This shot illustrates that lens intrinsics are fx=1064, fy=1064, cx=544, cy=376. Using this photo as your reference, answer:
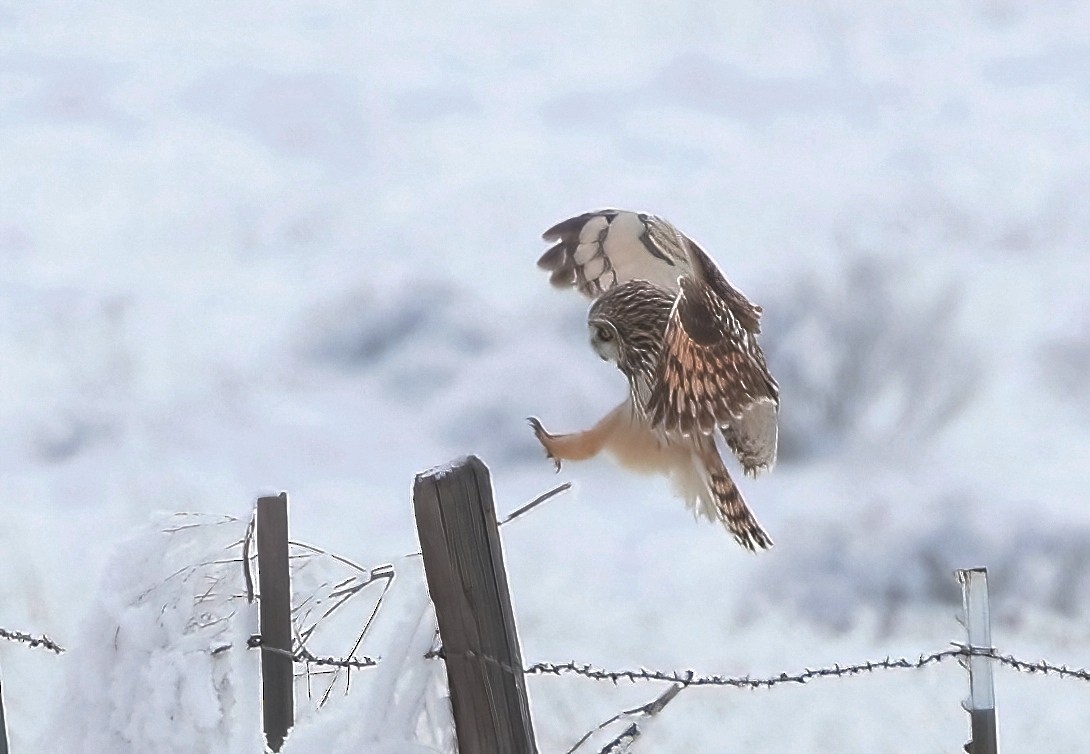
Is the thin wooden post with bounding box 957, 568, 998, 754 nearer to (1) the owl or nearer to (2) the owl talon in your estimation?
(1) the owl

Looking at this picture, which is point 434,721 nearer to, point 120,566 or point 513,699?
point 513,699

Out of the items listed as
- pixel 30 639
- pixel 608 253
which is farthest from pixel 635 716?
pixel 30 639

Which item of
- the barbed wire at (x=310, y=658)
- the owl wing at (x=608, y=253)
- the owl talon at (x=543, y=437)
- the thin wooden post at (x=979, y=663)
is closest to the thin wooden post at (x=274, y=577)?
the barbed wire at (x=310, y=658)

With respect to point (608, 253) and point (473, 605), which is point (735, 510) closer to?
point (608, 253)

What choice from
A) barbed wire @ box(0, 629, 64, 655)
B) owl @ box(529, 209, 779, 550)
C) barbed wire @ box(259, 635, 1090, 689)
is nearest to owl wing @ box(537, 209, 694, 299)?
owl @ box(529, 209, 779, 550)

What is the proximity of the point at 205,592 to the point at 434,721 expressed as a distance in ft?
1.37

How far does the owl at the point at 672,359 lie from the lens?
104 centimetres

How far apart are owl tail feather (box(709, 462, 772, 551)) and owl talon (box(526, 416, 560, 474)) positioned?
0.19 meters

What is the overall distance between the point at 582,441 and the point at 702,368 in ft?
0.80

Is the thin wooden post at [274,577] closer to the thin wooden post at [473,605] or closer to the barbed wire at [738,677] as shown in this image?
the barbed wire at [738,677]

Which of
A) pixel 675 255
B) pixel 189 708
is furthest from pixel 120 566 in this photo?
pixel 675 255

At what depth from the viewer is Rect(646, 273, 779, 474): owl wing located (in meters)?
1.03

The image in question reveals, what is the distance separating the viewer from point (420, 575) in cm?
86

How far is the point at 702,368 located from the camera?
1036mm
